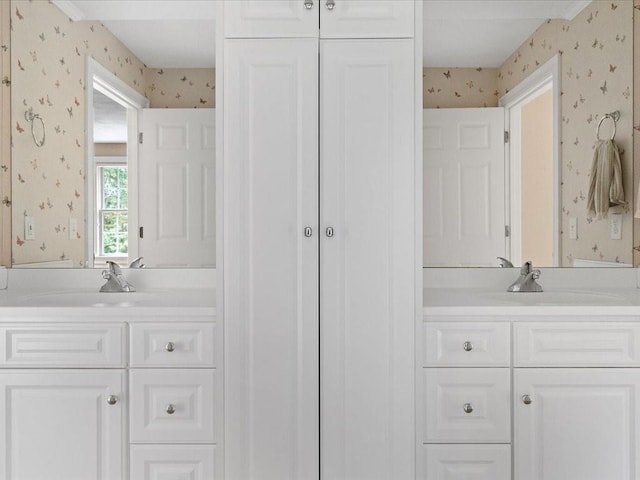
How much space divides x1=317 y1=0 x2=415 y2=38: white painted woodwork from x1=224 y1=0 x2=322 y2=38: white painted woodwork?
5cm

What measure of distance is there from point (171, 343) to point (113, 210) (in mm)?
821

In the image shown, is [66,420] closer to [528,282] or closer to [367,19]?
[367,19]

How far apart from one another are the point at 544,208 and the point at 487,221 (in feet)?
0.85

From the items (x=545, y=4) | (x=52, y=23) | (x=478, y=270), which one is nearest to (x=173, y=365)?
(x=478, y=270)

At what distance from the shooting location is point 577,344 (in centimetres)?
164

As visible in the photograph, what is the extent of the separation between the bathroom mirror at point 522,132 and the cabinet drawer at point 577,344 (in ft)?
1.80

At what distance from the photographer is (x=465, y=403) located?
Result: 5.41 feet

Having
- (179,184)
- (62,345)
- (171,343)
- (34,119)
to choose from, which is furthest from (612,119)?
(34,119)

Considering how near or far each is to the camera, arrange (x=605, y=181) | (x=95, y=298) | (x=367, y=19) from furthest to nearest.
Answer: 1. (x=605, y=181)
2. (x=95, y=298)
3. (x=367, y=19)

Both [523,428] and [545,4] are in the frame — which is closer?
[523,428]

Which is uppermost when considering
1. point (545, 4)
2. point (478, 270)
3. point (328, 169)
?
point (545, 4)

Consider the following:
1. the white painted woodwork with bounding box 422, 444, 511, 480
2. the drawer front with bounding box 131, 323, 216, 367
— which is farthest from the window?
the white painted woodwork with bounding box 422, 444, 511, 480

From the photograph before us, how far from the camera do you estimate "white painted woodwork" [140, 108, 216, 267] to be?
2.15 meters

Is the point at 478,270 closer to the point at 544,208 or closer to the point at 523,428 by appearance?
the point at 544,208
